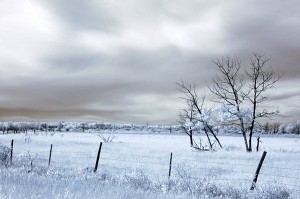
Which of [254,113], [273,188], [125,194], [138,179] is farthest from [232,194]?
[254,113]

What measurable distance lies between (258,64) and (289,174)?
16.0m

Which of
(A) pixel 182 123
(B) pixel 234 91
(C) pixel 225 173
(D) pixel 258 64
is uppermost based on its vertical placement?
(D) pixel 258 64

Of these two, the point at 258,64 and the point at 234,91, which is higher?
the point at 258,64

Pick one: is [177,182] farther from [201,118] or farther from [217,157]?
[201,118]

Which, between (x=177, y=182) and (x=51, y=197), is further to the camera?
(x=177, y=182)

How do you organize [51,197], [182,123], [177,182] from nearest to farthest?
[51,197] → [177,182] → [182,123]

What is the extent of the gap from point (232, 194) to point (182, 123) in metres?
25.7

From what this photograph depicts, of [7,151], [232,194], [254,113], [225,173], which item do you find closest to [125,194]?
[232,194]

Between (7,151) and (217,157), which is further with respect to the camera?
(217,157)

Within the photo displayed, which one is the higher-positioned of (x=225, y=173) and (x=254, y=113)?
(x=254, y=113)

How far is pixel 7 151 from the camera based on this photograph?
65.0ft

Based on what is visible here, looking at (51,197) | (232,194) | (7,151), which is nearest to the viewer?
(51,197)

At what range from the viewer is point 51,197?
16.9 ft

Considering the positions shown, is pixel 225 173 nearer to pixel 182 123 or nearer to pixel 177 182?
pixel 177 182
